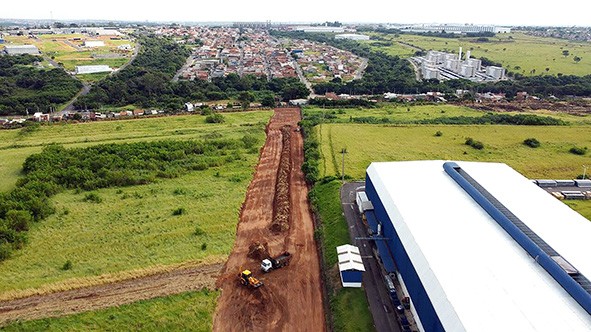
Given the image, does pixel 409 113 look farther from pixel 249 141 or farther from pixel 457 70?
pixel 457 70

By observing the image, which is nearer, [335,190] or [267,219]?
[267,219]

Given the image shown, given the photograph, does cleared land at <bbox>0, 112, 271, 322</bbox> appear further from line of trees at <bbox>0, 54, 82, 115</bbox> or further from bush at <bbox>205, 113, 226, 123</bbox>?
line of trees at <bbox>0, 54, 82, 115</bbox>

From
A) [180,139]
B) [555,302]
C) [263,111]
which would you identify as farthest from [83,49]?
[555,302]

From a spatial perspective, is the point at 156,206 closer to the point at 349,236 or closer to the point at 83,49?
the point at 349,236

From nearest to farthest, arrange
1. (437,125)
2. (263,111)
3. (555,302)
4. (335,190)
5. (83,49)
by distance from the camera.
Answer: (555,302), (335,190), (437,125), (263,111), (83,49)

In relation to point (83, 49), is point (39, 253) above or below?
below

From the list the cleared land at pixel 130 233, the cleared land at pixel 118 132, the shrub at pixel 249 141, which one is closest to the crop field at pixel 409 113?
the cleared land at pixel 118 132

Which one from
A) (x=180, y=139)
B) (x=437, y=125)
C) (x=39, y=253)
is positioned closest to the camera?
(x=39, y=253)
